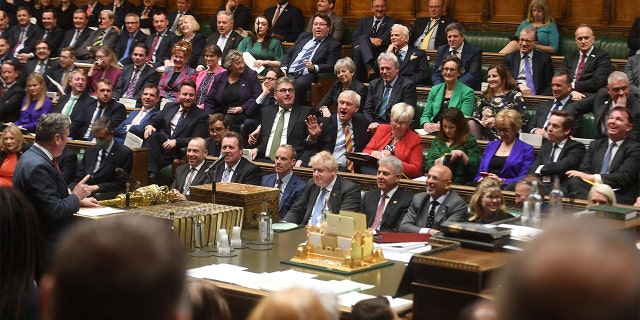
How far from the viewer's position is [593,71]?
29.9ft

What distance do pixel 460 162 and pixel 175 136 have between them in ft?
10.1

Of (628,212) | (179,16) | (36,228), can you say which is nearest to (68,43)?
(179,16)

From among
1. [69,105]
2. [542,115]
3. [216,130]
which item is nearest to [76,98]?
[69,105]

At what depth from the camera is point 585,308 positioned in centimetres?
92

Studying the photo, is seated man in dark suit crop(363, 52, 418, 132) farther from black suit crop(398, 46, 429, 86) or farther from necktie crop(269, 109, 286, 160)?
necktie crop(269, 109, 286, 160)

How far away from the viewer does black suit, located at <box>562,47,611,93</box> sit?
9.00 meters

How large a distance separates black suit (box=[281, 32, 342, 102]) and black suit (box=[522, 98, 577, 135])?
2542 millimetres

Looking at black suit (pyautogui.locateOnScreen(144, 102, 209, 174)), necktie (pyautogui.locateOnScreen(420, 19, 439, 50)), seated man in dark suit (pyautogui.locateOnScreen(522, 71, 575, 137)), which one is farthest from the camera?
necktie (pyautogui.locateOnScreen(420, 19, 439, 50))

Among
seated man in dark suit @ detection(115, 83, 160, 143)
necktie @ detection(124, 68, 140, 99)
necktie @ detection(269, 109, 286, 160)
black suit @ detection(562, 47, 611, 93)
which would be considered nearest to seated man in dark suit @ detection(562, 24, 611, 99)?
black suit @ detection(562, 47, 611, 93)

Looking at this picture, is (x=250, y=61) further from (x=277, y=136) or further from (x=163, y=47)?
(x=277, y=136)

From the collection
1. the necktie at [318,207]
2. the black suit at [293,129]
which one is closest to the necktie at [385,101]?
the black suit at [293,129]

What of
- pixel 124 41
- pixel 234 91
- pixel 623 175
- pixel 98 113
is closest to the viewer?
pixel 623 175

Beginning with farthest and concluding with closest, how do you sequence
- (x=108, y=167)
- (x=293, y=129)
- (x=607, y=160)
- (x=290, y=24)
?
(x=290, y=24), (x=293, y=129), (x=108, y=167), (x=607, y=160)

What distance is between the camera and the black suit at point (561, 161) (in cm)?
742
